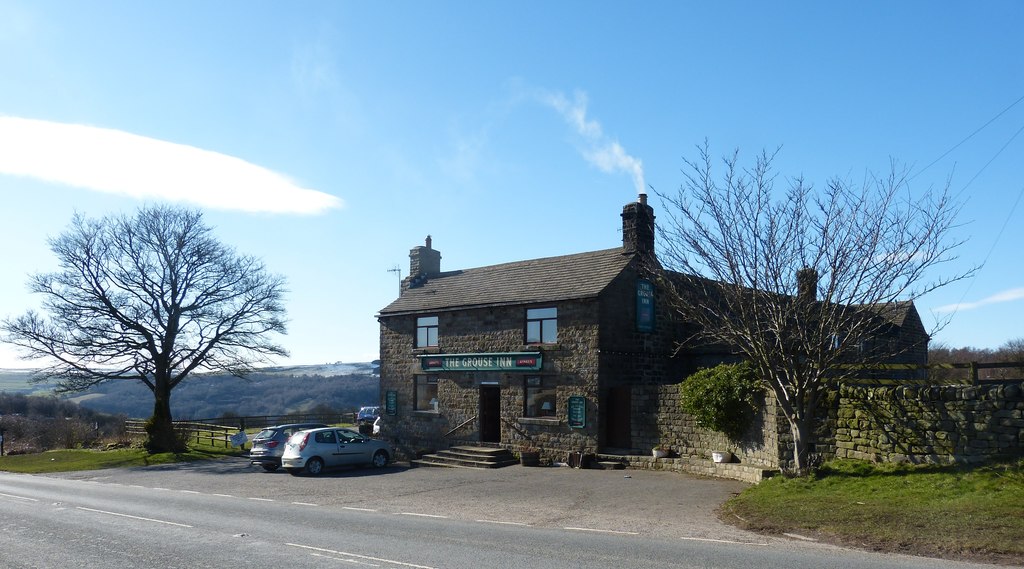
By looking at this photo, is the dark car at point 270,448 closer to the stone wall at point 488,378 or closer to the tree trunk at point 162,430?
the stone wall at point 488,378

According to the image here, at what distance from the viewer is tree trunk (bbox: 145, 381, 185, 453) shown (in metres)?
33.0

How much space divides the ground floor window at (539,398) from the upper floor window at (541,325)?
1.40m

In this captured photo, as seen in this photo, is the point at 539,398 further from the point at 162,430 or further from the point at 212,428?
the point at 212,428

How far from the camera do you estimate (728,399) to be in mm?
19797

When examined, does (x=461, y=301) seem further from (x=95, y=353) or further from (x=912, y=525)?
(x=912, y=525)

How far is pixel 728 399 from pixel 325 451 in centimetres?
1264

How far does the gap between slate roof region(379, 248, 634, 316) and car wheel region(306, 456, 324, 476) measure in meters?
7.80

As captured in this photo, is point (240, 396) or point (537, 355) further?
point (240, 396)

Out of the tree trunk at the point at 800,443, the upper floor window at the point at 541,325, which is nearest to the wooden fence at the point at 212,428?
the upper floor window at the point at 541,325

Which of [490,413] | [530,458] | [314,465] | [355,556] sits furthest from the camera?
[490,413]

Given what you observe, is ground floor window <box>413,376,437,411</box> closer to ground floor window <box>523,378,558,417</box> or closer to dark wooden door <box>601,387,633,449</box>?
ground floor window <box>523,378,558,417</box>

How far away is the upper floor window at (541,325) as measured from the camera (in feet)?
84.1

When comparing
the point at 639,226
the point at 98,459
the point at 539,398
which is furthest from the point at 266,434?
the point at 639,226

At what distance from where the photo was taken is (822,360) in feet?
51.1
